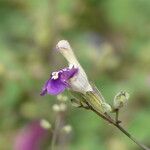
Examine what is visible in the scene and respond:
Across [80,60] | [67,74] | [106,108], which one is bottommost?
[106,108]

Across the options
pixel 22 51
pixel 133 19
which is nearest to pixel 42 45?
pixel 22 51

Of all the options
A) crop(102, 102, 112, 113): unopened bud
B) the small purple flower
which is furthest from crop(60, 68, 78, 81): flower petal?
crop(102, 102, 112, 113): unopened bud

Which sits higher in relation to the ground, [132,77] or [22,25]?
[22,25]

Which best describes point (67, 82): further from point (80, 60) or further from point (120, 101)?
point (80, 60)

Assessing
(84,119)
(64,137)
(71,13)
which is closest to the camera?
(64,137)

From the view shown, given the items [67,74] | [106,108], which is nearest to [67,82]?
[67,74]

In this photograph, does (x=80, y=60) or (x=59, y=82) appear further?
(x=80, y=60)

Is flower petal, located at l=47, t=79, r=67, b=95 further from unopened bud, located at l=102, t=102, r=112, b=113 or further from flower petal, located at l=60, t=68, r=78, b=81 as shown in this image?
unopened bud, located at l=102, t=102, r=112, b=113

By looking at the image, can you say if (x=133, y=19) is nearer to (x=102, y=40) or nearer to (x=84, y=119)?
(x=102, y=40)

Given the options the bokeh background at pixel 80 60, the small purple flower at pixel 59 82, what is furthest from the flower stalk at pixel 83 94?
the bokeh background at pixel 80 60
